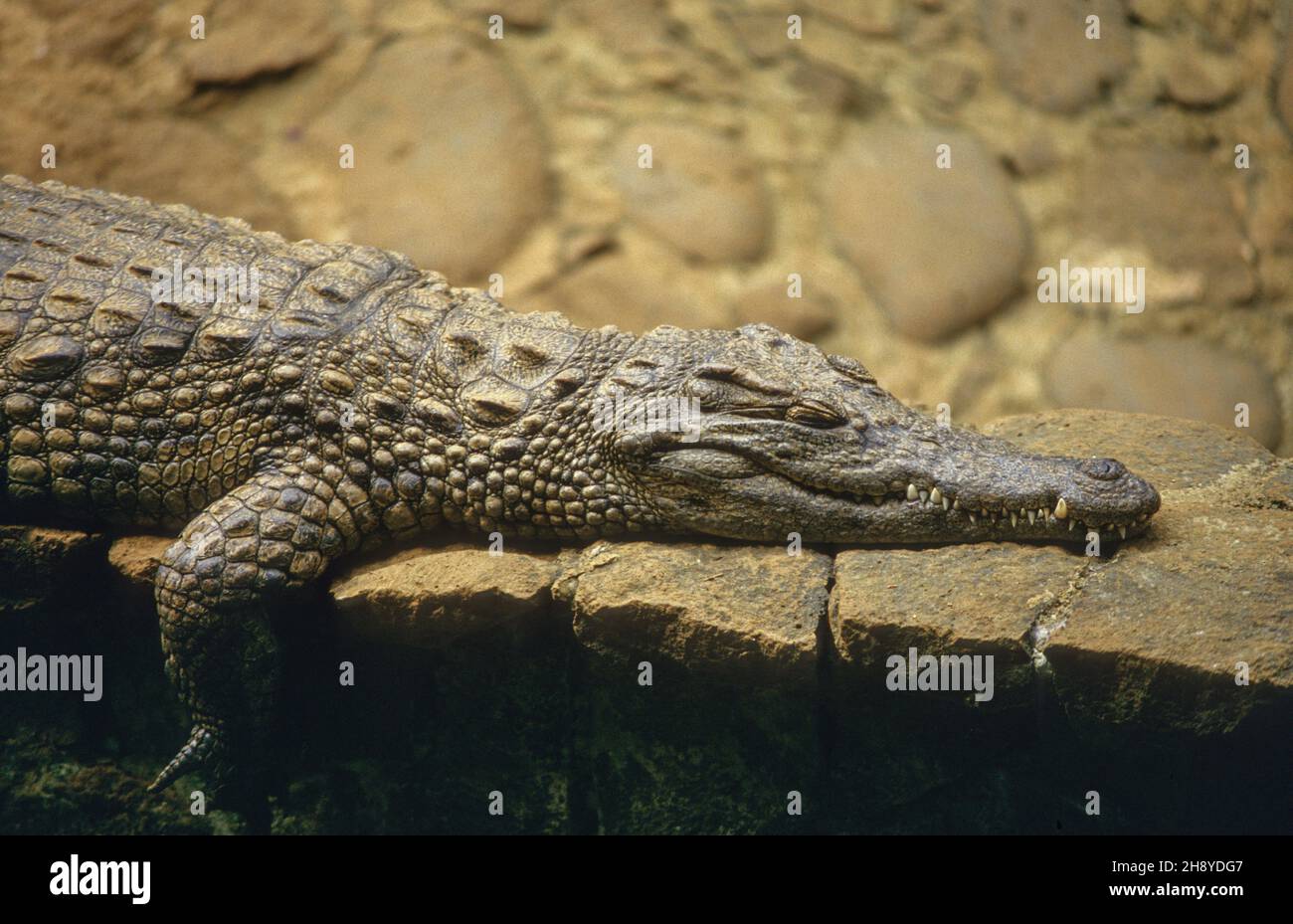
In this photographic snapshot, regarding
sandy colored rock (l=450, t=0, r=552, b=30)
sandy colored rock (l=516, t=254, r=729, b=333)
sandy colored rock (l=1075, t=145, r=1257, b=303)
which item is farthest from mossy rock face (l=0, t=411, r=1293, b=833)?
sandy colored rock (l=450, t=0, r=552, b=30)

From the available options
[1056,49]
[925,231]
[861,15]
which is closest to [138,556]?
→ [925,231]

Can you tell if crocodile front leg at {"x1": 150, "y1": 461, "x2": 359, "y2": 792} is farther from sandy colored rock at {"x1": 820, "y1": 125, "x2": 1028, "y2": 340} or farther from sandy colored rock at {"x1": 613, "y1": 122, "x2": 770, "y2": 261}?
sandy colored rock at {"x1": 820, "y1": 125, "x2": 1028, "y2": 340}

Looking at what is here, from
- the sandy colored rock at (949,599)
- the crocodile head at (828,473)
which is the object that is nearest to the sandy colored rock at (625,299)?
the crocodile head at (828,473)

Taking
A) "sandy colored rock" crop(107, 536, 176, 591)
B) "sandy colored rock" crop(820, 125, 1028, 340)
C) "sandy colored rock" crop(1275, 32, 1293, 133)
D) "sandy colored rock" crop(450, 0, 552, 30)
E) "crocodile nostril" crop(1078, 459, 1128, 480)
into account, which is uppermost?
"sandy colored rock" crop(450, 0, 552, 30)

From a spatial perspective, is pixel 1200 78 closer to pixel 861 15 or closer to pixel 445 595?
pixel 861 15

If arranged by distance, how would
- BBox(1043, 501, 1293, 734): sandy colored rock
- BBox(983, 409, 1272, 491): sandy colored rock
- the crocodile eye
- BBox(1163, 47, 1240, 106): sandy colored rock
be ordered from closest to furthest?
BBox(1043, 501, 1293, 734): sandy colored rock < the crocodile eye < BBox(983, 409, 1272, 491): sandy colored rock < BBox(1163, 47, 1240, 106): sandy colored rock

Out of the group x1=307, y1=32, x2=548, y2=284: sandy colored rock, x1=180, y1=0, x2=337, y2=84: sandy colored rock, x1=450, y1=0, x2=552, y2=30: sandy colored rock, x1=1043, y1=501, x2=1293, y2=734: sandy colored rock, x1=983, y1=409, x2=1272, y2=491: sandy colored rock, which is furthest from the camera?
x1=450, y1=0, x2=552, y2=30: sandy colored rock

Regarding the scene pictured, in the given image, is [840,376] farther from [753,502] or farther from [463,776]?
[463,776]
